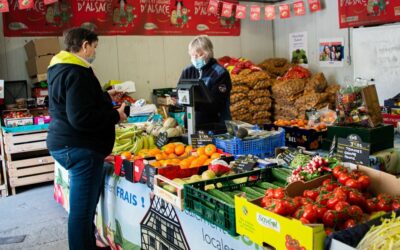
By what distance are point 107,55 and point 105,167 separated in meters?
3.83

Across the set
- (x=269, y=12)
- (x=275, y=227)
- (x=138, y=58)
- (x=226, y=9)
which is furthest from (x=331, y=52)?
(x=275, y=227)

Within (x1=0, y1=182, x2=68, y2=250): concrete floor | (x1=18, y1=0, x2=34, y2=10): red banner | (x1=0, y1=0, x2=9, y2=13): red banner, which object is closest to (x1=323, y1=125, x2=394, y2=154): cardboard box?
(x1=0, y1=182, x2=68, y2=250): concrete floor

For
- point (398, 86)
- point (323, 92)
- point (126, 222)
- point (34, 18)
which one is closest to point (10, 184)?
point (34, 18)

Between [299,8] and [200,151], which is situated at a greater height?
[299,8]

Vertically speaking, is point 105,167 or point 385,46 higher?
point 385,46

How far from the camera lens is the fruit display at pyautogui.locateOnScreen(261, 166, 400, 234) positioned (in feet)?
5.59

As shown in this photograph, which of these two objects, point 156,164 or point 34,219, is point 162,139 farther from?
point 34,219

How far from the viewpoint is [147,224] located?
2.89m

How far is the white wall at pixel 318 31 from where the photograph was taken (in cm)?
724

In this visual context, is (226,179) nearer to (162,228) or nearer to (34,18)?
(162,228)

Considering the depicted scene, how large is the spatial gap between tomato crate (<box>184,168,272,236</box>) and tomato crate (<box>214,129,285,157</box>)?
61 centimetres

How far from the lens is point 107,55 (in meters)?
7.00

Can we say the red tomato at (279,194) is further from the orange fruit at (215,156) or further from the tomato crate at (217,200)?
the orange fruit at (215,156)

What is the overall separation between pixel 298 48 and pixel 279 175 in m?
6.17
